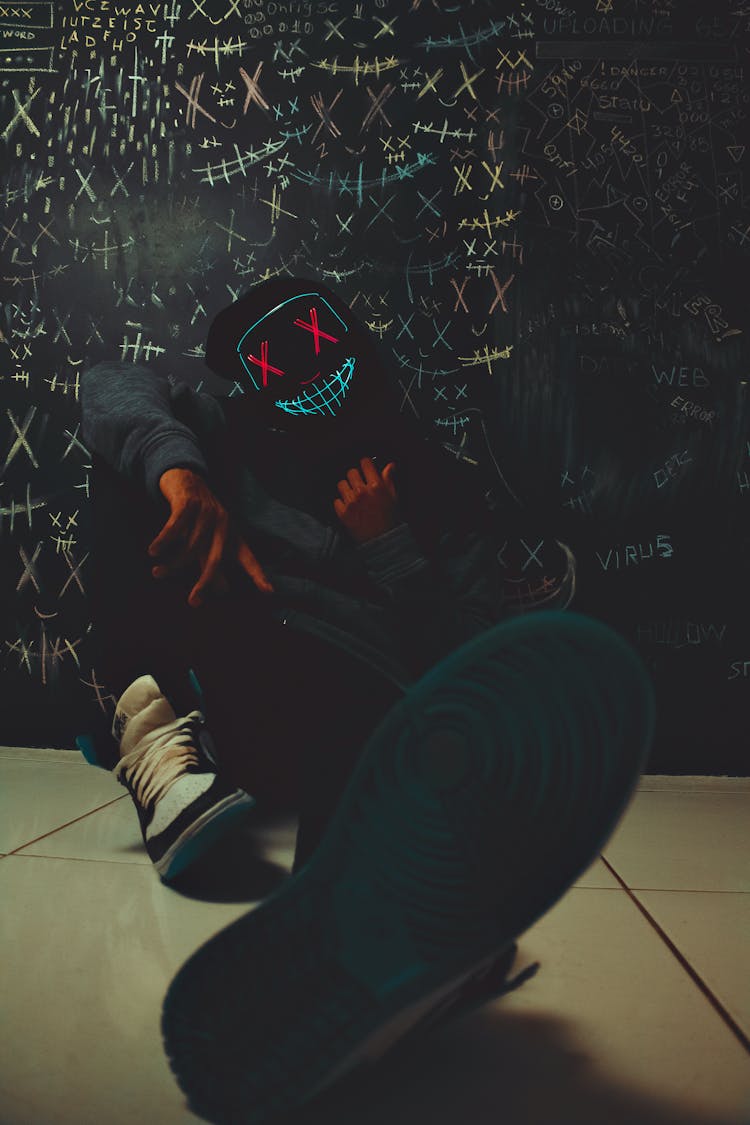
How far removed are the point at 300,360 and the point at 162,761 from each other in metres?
0.70

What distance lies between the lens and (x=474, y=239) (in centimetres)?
171

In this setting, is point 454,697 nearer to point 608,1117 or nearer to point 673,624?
point 608,1117

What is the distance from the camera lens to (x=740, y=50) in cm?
167

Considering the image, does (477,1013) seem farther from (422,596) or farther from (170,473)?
(170,473)

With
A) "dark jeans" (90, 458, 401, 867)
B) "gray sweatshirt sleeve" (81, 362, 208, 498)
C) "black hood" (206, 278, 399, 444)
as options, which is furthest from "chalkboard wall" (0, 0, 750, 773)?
"dark jeans" (90, 458, 401, 867)

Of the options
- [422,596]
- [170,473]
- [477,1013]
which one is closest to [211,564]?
[170,473]

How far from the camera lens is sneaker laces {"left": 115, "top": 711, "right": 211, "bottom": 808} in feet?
3.44

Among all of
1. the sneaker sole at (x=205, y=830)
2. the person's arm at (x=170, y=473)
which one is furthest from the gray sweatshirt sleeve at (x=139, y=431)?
the sneaker sole at (x=205, y=830)

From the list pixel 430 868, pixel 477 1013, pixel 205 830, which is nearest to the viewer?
pixel 430 868

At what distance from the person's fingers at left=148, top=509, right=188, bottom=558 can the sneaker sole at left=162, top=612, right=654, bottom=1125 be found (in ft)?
1.91

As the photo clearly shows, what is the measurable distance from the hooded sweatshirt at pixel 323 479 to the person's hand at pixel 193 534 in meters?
0.15

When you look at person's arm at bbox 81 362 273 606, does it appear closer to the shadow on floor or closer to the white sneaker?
the white sneaker

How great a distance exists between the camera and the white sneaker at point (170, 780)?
98cm

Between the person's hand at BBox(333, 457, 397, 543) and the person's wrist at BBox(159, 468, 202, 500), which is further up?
the person's wrist at BBox(159, 468, 202, 500)
